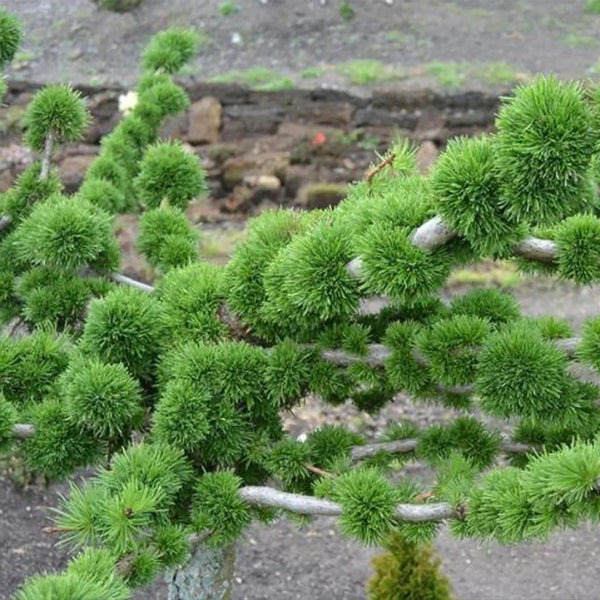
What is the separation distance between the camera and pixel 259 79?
9562 millimetres

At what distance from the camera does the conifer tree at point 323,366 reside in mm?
1820

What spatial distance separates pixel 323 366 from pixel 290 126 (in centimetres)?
725

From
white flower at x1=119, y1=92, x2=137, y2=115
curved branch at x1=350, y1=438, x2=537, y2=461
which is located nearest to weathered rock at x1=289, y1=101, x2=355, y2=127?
white flower at x1=119, y1=92, x2=137, y2=115

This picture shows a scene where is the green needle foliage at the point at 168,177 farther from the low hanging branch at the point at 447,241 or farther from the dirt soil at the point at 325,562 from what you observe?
the dirt soil at the point at 325,562

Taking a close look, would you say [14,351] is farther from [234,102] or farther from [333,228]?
[234,102]

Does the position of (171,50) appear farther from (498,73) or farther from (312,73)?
(498,73)

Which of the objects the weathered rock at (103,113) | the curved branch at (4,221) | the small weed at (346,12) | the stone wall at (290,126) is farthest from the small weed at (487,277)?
the curved branch at (4,221)

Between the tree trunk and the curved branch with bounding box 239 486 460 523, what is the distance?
48 cm

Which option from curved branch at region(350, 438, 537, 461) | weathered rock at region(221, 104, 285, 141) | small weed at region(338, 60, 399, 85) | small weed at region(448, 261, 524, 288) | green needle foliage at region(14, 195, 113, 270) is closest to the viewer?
curved branch at region(350, 438, 537, 461)

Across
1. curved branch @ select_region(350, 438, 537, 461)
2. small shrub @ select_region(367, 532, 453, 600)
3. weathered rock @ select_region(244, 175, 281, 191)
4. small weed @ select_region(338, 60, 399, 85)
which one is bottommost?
weathered rock @ select_region(244, 175, 281, 191)

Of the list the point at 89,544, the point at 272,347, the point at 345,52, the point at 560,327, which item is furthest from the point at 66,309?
the point at 345,52

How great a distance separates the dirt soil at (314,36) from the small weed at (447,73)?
0.07 metres

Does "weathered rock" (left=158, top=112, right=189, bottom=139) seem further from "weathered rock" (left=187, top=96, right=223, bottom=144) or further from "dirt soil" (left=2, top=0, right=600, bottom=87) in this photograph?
"dirt soil" (left=2, top=0, right=600, bottom=87)

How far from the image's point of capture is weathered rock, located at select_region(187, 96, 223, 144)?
30.4 feet
